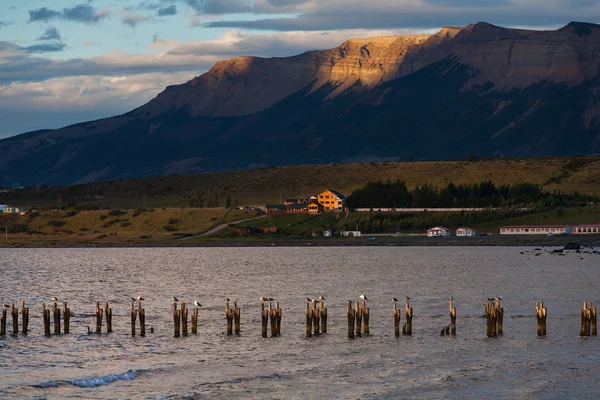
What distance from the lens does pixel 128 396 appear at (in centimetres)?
4447

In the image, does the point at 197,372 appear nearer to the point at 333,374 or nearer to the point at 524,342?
the point at 333,374

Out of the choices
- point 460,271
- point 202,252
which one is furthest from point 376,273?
point 202,252

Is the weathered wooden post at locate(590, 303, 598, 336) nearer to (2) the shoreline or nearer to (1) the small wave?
(1) the small wave

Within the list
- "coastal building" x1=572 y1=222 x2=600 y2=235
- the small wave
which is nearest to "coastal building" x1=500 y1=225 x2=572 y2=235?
"coastal building" x1=572 y1=222 x2=600 y2=235

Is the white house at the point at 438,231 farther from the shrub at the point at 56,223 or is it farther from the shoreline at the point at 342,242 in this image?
the shrub at the point at 56,223

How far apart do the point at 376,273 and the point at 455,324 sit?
48544mm

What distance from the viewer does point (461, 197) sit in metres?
190

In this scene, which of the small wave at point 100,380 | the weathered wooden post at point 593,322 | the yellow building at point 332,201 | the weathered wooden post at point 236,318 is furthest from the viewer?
the yellow building at point 332,201

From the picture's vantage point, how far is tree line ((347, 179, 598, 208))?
183 metres

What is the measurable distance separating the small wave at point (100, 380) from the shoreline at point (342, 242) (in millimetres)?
112623

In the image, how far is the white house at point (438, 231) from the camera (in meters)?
168

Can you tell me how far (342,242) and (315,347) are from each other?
4364 inches

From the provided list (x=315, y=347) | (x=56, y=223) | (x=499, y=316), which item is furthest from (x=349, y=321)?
(x=56, y=223)

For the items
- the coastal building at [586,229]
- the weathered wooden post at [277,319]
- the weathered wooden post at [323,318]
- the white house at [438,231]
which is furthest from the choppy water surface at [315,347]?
the white house at [438,231]
